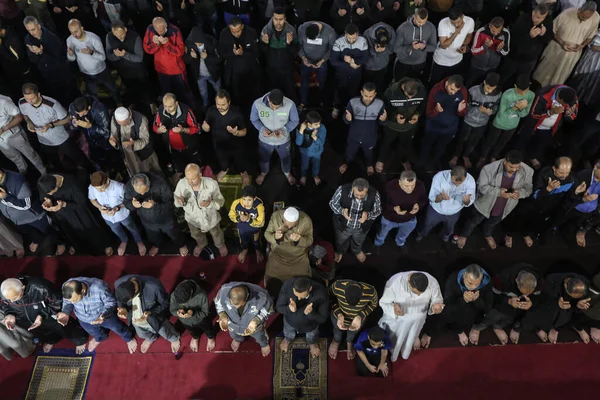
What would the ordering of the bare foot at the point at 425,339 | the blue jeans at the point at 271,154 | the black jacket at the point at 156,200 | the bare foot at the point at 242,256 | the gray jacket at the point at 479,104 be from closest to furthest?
1. the black jacket at the point at 156,200
2. the bare foot at the point at 425,339
3. the gray jacket at the point at 479,104
4. the bare foot at the point at 242,256
5. the blue jeans at the point at 271,154

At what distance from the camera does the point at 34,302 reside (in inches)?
212

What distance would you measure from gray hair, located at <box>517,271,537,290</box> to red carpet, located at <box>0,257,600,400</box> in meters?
1.34

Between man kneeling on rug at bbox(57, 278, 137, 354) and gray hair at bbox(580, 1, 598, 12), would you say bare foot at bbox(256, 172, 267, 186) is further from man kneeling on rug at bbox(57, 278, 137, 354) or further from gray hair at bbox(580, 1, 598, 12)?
gray hair at bbox(580, 1, 598, 12)

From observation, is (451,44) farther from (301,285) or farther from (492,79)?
(301,285)

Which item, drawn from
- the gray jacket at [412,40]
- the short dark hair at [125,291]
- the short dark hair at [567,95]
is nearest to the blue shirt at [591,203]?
the short dark hair at [567,95]

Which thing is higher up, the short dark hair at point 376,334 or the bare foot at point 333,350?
the short dark hair at point 376,334

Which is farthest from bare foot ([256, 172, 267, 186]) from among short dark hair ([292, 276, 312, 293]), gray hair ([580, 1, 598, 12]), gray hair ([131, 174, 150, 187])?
gray hair ([580, 1, 598, 12])

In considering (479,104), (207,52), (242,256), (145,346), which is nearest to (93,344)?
(145,346)

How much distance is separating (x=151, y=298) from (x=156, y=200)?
4.08 feet

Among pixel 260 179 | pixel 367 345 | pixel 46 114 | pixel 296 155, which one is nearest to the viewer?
pixel 367 345

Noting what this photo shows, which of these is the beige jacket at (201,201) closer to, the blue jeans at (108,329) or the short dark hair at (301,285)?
the blue jeans at (108,329)

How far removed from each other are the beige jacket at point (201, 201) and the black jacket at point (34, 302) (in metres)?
1.70

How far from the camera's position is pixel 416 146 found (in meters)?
8.00

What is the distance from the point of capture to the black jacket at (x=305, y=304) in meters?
5.26
